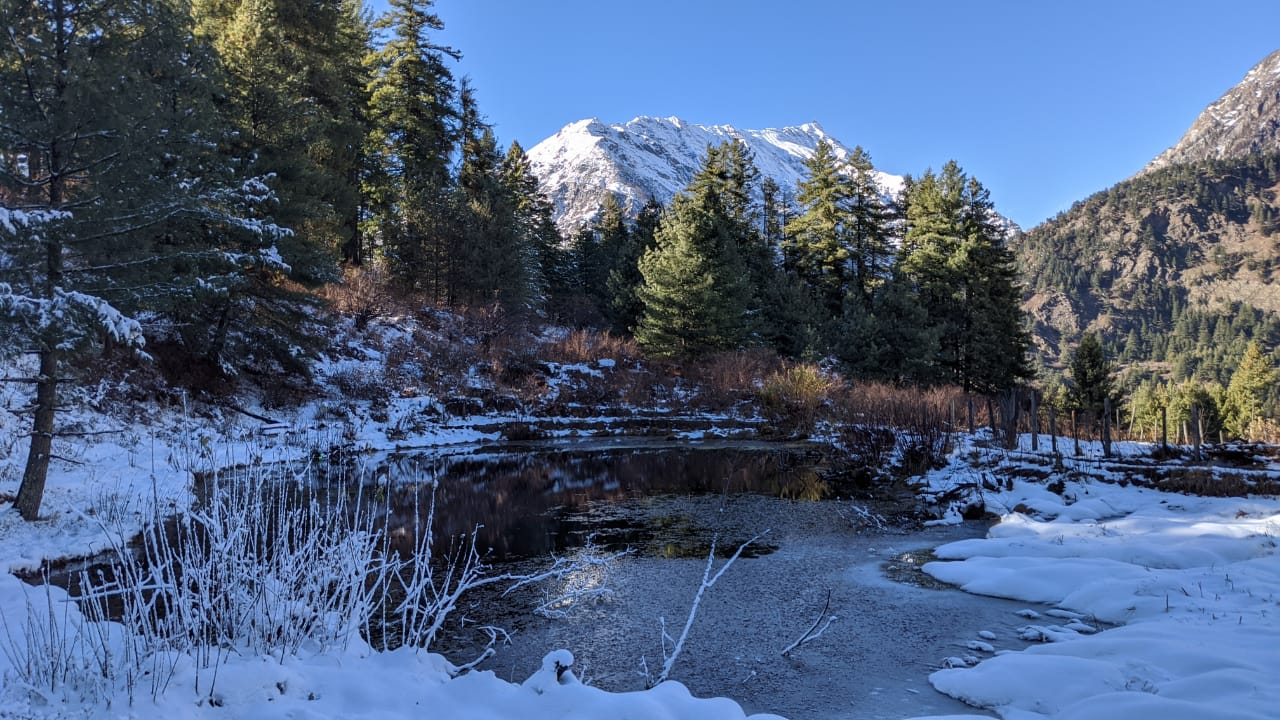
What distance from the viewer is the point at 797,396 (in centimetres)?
2472

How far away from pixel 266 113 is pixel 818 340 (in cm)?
2224

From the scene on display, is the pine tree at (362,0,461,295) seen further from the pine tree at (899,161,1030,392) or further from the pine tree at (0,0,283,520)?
the pine tree at (899,161,1030,392)

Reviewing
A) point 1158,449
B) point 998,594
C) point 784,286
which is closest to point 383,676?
point 998,594

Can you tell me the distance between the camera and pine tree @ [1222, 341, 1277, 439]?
158 feet

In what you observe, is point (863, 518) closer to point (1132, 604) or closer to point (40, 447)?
point (1132, 604)

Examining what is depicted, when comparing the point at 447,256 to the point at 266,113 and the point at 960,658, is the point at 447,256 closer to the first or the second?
the point at 266,113

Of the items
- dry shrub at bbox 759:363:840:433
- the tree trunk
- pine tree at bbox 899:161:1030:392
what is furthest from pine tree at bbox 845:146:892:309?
the tree trunk

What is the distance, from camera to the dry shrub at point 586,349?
27.2 meters

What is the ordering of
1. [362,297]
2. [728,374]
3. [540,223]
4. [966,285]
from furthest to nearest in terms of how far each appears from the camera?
[540,223], [966,285], [728,374], [362,297]

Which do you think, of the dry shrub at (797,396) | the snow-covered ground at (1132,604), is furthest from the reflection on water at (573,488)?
the dry shrub at (797,396)

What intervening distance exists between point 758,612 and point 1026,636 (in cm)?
229

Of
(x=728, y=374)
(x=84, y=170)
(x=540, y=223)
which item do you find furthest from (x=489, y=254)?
(x=84, y=170)

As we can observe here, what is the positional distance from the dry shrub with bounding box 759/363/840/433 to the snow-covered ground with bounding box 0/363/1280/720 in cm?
1319

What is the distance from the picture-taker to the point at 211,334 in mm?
16984
